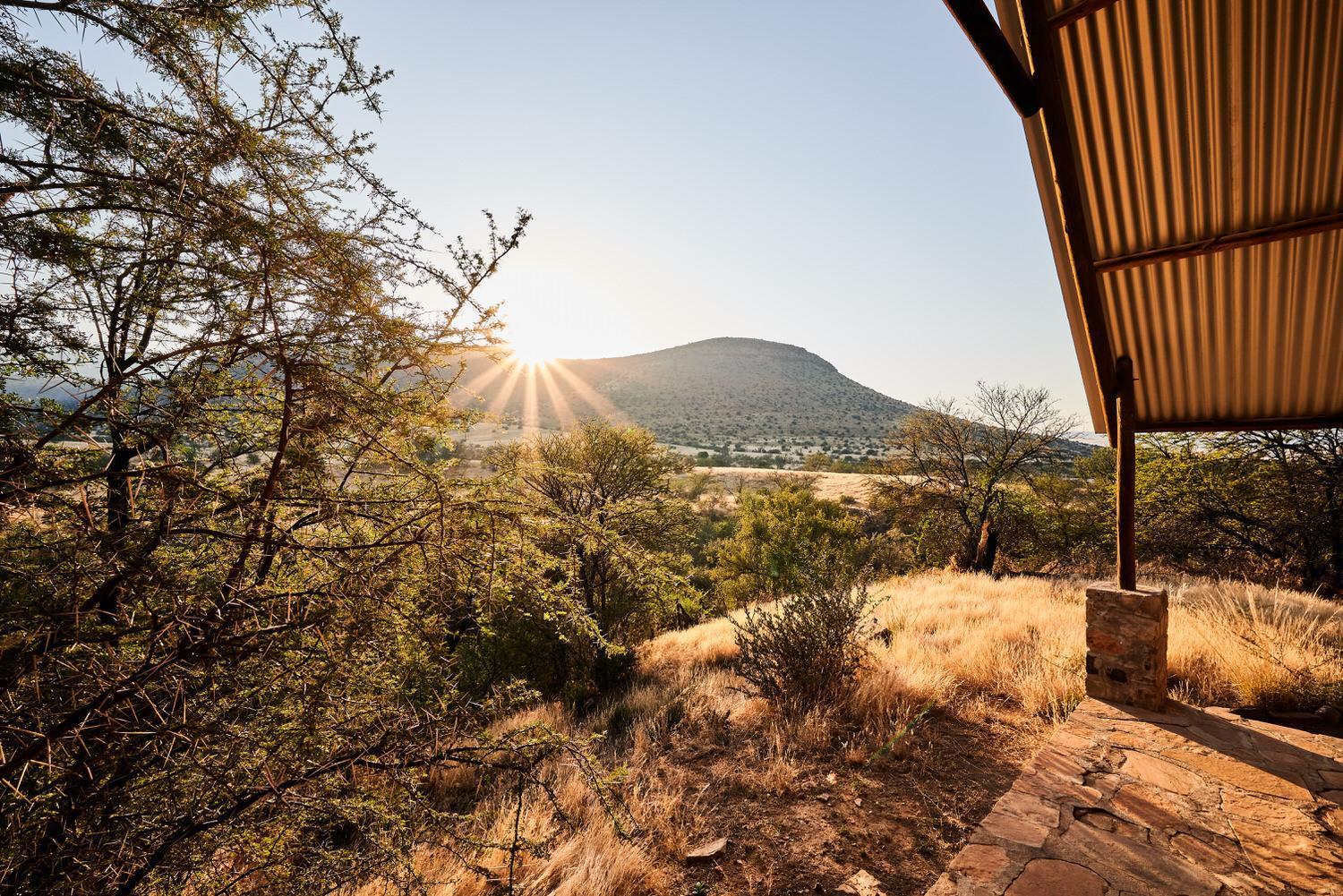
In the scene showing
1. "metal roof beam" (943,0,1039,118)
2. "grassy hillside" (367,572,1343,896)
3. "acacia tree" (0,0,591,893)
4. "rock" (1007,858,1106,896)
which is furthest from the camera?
"grassy hillside" (367,572,1343,896)

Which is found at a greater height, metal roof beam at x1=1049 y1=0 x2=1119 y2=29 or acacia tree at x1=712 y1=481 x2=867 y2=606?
metal roof beam at x1=1049 y1=0 x2=1119 y2=29

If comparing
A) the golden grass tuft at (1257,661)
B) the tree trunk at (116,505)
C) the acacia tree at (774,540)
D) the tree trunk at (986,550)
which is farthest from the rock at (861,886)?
the acacia tree at (774,540)

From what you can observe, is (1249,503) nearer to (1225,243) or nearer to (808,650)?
(1225,243)

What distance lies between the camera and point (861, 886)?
281 cm

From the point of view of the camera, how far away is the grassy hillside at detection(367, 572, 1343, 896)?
3041 millimetres

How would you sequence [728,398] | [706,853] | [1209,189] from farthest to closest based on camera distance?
1. [728,398]
2. [1209,189]
3. [706,853]

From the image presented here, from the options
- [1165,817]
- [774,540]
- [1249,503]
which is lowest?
[774,540]

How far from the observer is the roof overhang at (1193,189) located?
110 inches

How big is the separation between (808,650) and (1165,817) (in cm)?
281

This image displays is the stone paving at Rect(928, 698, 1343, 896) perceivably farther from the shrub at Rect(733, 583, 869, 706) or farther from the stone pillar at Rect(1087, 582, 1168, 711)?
the shrub at Rect(733, 583, 869, 706)

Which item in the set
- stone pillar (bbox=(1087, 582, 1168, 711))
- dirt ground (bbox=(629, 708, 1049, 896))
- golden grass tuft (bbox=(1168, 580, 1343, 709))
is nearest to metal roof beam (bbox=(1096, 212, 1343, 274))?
stone pillar (bbox=(1087, 582, 1168, 711))

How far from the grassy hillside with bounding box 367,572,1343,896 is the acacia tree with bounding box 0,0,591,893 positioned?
1.04 meters

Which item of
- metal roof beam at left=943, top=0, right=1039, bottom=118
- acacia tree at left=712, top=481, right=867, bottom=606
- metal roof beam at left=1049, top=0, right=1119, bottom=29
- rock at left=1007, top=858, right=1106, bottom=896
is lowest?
acacia tree at left=712, top=481, right=867, bottom=606

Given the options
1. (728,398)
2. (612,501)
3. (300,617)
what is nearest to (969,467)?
(612,501)
